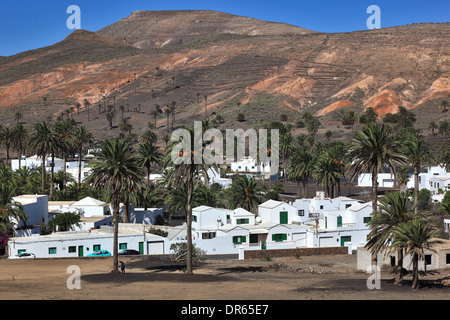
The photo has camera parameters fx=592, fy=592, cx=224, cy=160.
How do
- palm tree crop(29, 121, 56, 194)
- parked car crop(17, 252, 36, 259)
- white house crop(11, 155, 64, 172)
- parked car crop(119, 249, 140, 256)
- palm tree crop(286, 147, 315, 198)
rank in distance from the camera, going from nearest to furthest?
1. parked car crop(17, 252, 36, 259)
2. parked car crop(119, 249, 140, 256)
3. palm tree crop(29, 121, 56, 194)
4. palm tree crop(286, 147, 315, 198)
5. white house crop(11, 155, 64, 172)

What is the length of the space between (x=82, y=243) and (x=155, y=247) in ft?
25.8

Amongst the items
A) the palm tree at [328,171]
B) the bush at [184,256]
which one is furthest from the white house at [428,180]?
the bush at [184,256]

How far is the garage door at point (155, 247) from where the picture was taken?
207 ft

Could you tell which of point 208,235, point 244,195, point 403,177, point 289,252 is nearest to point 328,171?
point 403,177

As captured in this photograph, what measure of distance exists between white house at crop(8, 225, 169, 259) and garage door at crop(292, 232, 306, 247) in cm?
1562

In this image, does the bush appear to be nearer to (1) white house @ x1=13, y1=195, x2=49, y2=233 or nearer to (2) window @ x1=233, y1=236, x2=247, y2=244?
(2) window @ x1=233, y1=236, x2=247, y2=244

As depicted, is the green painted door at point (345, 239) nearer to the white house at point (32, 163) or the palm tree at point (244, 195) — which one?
the palm tree at point (244, 195)

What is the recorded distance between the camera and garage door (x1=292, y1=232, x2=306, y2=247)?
228 ft

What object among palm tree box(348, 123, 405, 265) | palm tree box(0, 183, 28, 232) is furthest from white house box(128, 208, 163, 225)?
palm tree box(348, 123, 405, 265)

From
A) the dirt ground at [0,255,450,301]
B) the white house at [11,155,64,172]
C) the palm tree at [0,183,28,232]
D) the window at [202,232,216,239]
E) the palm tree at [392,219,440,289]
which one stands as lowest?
the dirt ground at [0,255,450,301]

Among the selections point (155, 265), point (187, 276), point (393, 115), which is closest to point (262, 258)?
point (155, 265)

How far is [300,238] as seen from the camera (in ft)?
230

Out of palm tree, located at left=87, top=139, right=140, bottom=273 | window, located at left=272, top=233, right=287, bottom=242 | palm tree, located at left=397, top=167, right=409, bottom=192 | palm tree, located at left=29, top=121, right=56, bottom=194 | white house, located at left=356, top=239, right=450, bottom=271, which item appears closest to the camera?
palm tree, located at left=87, top=139, right=140, bottom=273

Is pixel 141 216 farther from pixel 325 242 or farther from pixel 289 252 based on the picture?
pixel 325 242
